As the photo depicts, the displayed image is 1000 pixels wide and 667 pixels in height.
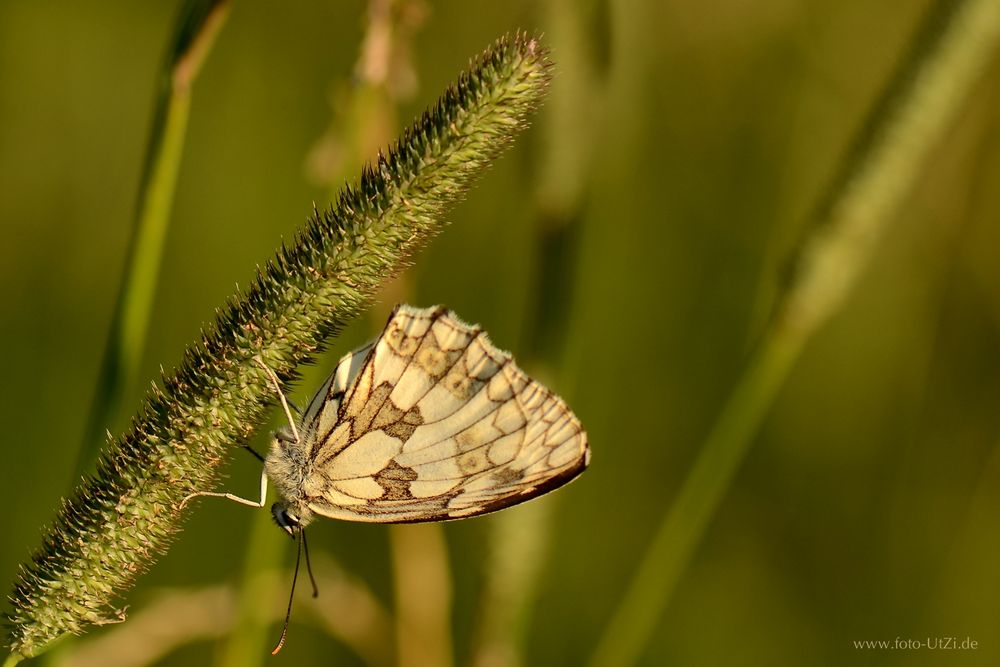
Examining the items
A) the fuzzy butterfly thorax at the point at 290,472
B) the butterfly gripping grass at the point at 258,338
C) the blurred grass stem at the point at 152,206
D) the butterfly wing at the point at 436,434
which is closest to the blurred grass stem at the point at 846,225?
the butterfly wing at the point at 436,434

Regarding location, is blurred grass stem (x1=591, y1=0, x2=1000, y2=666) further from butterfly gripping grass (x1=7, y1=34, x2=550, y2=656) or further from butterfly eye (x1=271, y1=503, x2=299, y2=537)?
butterfly gripping grass (x1=7, y1=34, x2=550, y2=656)

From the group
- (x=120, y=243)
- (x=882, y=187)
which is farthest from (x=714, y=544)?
(x=120, y=243)

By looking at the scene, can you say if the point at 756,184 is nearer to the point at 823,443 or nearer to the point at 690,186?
the point at 690,186

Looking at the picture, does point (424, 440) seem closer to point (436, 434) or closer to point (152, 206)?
point (436, 434)

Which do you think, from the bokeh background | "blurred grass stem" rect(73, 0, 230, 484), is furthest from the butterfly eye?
the bokeh background

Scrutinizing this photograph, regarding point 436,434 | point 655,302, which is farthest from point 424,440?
point 655,302
